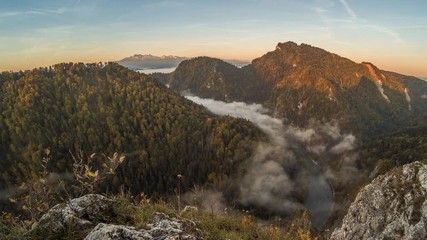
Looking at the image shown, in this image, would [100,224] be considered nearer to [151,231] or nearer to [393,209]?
[151,231]

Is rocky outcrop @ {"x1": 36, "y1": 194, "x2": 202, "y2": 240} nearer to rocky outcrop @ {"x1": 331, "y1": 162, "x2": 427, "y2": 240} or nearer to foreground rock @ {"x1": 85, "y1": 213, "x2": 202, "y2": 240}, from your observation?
foreground rock @ {"x1": 85, "y1": 213, "x2": 202, "y2": 240}

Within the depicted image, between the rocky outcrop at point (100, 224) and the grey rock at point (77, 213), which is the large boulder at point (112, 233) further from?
the grey rock at point (77, 213)

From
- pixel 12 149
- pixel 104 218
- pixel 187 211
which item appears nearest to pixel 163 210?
pixel 187 211

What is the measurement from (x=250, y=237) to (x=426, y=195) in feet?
35.4

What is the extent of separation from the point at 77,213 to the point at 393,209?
49.9 ft

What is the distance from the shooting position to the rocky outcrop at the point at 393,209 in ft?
47.1

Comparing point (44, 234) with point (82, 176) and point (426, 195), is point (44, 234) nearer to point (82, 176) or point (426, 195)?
point (82, 176)

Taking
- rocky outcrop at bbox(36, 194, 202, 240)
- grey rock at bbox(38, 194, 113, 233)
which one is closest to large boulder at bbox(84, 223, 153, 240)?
rocky outcrop at bbox(36, 194, 202, 240)

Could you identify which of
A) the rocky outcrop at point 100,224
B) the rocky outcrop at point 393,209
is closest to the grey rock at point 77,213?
the rocky outcrop at point 100,224

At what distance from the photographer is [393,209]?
17.2 m

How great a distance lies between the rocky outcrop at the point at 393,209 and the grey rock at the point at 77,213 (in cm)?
1141

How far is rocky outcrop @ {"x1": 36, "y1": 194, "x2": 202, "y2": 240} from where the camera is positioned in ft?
22.7

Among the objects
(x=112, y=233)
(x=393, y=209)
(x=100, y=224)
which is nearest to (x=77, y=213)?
(x=100, y=224)

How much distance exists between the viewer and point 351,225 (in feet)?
62.1
